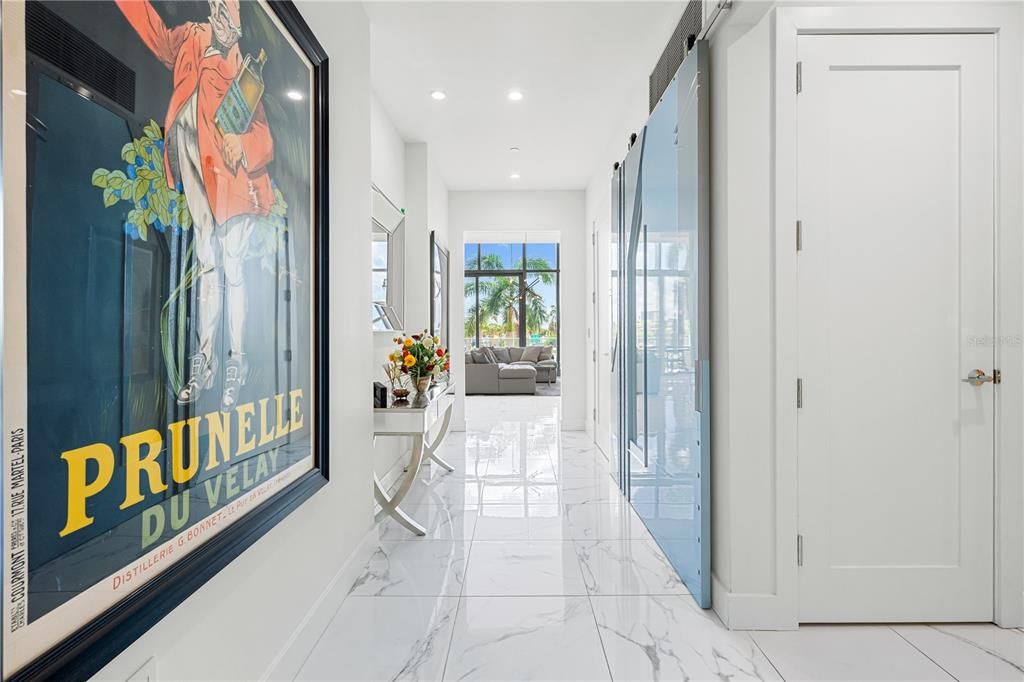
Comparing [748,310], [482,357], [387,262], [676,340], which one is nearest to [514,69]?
[387,262]

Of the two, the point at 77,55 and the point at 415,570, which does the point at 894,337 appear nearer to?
the point at 415,570

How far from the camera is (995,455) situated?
1.99 meters

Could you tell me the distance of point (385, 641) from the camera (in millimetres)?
1900

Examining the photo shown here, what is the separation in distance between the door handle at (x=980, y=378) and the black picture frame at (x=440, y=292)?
12.2 feet

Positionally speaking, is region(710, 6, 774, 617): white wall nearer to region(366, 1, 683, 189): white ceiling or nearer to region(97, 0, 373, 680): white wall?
region(366, 1, 683, 189): white ceiling

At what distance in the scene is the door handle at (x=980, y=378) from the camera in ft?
6.50

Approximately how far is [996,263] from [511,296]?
1020cm

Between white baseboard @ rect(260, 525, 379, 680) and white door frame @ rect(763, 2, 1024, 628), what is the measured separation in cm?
162

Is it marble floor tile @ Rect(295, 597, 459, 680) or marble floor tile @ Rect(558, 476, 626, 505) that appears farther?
marble floor tile @ Rect(558, 476, 626, 505)

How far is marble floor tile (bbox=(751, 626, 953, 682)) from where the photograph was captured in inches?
66.9

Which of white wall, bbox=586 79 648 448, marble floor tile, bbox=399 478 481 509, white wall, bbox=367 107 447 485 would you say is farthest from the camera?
white wall, bbox=586 79 648 448

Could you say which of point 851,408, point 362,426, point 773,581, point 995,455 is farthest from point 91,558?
point 995,455

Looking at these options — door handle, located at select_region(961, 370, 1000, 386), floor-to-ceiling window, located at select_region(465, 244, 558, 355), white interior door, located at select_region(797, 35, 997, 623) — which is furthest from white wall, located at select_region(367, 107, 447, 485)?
floor-to-ceiling window, located at select_region(465, 244, 558, 355)

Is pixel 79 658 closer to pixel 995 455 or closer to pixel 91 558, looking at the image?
pixel 91 558
